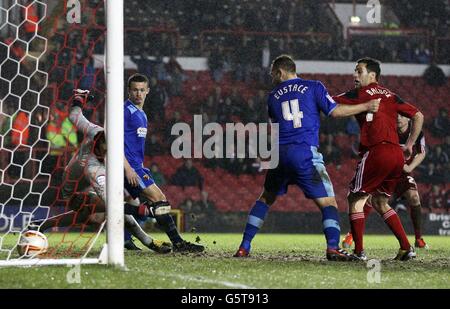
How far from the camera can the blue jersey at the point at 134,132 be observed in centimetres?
815

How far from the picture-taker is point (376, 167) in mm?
7441

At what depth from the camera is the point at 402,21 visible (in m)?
21.6

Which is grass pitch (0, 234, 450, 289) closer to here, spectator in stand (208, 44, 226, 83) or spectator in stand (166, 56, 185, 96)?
spectator in stand (166, 56, 185, 96)

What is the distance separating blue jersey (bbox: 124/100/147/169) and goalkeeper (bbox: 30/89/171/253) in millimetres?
260

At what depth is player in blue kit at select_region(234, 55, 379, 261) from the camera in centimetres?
722

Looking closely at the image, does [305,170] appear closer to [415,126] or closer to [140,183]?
[415,126]

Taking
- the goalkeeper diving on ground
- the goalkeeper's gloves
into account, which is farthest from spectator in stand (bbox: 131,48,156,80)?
the goalkeeper's gloves

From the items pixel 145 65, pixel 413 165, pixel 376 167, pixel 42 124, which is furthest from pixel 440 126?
pixel 376 167

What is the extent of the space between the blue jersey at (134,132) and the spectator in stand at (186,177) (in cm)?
902

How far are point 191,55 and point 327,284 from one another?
1461 cm

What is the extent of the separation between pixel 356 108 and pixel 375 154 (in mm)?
525

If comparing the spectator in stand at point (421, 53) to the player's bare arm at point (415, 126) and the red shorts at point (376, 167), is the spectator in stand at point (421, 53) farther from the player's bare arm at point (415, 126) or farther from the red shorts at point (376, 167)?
the red shorts at point (376, 167)
